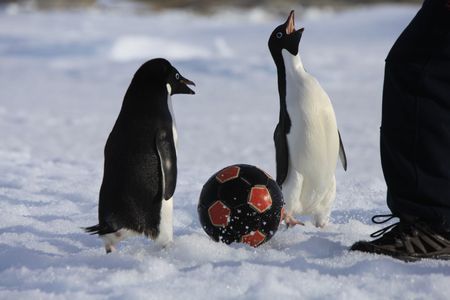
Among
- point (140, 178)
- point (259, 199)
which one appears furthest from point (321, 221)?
point (140, 178)

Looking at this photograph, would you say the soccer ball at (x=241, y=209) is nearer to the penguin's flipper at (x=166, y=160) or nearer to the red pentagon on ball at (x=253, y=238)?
the red pentagon on ball at (x=253, y=238)

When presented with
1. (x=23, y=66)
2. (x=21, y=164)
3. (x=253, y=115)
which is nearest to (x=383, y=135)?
(x=21, y=164)

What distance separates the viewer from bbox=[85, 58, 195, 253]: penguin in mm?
2416

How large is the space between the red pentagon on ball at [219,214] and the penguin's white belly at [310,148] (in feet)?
1.72

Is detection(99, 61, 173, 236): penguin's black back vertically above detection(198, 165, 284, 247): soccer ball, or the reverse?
detection(99, 61, 173, 236): penguin's black back

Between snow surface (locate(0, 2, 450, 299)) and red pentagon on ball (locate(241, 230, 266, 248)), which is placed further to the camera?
red pentagon on ball (locate(241, 230, 266, 248))

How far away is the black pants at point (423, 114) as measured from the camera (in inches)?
84.2

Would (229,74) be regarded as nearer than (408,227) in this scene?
No

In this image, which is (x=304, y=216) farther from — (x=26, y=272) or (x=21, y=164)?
(x=21, y=164)

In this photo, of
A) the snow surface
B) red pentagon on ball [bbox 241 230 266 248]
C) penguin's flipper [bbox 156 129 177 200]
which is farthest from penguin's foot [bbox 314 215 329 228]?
penguin's flipper [bbox 156 129 177 200]

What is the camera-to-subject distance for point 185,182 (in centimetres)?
409

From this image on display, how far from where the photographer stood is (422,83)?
214 centimetres

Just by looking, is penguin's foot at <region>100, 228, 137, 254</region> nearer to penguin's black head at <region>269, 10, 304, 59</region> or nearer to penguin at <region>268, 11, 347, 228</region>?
penguin at <region>268, 11, 347, 228</region>

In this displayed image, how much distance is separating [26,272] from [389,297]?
1.05 m
